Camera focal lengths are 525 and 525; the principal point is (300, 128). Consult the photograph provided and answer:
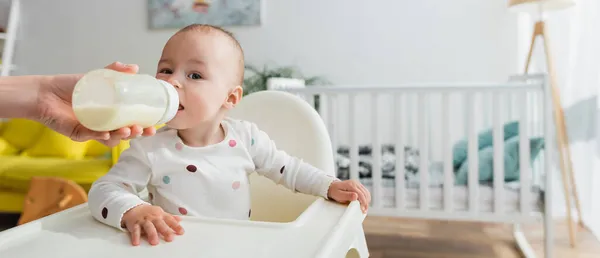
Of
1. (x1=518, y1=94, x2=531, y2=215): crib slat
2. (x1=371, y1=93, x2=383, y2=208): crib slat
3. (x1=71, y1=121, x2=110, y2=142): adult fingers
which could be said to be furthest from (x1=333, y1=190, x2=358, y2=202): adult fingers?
(x1=518, y1=94, x2=531, y2=215): crib slat

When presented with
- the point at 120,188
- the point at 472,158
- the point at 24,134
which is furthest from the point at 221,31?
the point at 24,134

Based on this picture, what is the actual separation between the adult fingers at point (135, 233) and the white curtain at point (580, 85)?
2239 mm

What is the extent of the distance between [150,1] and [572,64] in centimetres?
262

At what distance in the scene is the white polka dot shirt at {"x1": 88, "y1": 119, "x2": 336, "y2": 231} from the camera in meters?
0.90

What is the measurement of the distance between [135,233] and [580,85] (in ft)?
8.17

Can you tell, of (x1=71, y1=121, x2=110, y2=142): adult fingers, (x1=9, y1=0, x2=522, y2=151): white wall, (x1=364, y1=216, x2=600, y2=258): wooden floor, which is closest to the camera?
(x1=71, y1=121, x2=110, y2=142): adult fingers

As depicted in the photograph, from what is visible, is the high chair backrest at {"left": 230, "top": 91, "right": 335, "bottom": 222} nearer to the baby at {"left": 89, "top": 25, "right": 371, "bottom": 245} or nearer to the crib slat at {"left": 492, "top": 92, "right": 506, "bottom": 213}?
the baby at {"left": 89, "top": 25, "right": 371, "bottom": 245}

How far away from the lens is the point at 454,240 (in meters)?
2.42

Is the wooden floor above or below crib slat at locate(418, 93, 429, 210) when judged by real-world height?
below

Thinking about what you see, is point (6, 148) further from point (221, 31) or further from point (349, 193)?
point (349, 193)

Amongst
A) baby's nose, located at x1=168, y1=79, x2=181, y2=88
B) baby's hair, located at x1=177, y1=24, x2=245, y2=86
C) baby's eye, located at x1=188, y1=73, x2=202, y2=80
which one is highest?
baby's hair, located at x1=177, y1=24, x2=245, y2=86

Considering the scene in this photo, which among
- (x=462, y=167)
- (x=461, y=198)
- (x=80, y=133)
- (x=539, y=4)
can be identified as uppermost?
(x=539, y=4)

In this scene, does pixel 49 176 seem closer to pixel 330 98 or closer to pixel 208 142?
pixel 330 98

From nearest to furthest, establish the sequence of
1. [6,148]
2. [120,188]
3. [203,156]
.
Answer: [120,188], [203,156], [6,148]
